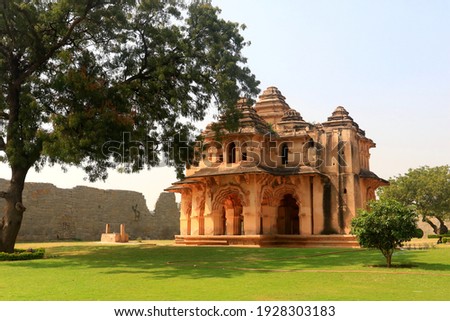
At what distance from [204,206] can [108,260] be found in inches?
492

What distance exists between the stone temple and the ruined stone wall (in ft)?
41.2

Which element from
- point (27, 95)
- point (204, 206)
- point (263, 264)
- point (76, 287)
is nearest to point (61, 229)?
point (204, 206)

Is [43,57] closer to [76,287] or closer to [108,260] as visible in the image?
[108,260]

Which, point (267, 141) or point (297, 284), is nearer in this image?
point (297, 284)

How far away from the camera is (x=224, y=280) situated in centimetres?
1082

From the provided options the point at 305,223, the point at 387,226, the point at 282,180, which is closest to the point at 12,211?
the point at 387,226

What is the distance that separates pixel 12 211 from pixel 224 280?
11.6 metres

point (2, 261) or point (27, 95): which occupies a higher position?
point (27, 95)

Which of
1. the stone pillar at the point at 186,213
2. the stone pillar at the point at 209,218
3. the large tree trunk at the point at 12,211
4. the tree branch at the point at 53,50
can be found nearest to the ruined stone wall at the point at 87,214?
the stone pillar at the point at 186,213

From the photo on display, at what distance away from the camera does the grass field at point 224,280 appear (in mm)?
8602

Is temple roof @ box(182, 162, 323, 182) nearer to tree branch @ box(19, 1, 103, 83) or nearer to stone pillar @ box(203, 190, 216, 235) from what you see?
stone pillar @ box(203, 190, 216, 235)

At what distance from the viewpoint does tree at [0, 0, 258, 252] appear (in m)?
16.7

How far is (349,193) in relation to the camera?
2667 cm

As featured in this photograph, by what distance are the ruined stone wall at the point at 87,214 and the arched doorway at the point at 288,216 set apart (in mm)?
17404
